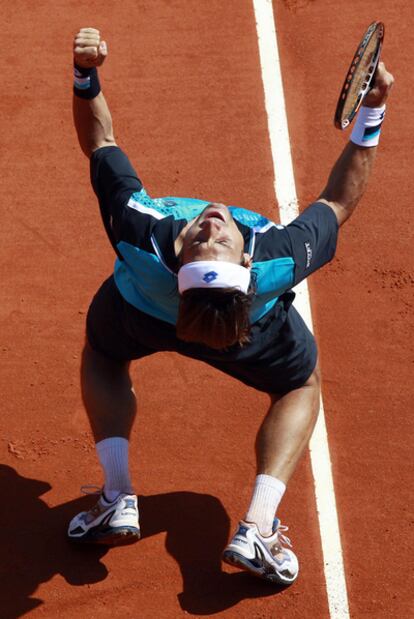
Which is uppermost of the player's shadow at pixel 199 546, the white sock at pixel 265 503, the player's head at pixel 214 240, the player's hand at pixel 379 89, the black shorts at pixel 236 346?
the player's hand at pixel 379 89

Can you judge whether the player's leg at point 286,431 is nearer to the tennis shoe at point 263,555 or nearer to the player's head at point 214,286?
the tennis shoe at point 263,555

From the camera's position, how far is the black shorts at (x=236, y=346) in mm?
5051

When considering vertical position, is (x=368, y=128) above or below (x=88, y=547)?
above

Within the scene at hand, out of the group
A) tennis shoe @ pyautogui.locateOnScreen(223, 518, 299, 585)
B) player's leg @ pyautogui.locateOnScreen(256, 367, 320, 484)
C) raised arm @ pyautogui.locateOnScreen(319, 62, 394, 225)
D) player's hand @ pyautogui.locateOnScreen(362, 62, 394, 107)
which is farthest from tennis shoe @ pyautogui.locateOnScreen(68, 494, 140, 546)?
player's hand @ pyautogui.locateOnScreen(362, 62, 394, 107)

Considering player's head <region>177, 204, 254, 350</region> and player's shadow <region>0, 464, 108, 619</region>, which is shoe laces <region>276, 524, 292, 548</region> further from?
player's head <region>177, 204, 254, 350</region>

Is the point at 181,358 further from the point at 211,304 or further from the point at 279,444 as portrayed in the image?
the point at 211,304

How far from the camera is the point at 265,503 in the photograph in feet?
17.1

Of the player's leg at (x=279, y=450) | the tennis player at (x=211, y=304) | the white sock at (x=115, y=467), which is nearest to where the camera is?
the tennis player at (x=211, y=304)

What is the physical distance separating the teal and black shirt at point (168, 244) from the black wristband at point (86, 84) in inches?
18.2

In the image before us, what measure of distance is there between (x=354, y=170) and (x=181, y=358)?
1.87 m

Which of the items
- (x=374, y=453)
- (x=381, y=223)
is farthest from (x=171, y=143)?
(x=374, y=453)

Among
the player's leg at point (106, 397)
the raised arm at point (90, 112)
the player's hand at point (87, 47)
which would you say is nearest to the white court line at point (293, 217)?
the player's leg at point (106, 397)

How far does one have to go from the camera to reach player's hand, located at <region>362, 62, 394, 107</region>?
5.18m

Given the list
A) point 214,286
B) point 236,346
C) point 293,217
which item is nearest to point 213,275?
point 214,286
